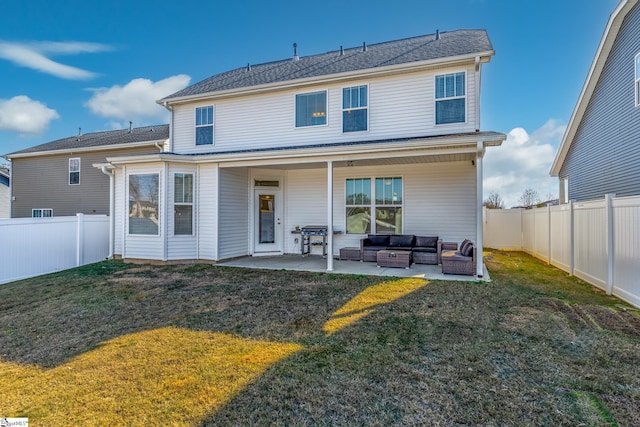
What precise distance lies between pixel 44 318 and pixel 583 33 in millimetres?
17618

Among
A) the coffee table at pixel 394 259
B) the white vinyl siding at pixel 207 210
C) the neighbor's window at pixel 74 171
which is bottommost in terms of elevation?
the coffee table at pixel 394 259

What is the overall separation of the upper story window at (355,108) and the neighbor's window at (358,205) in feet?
5.85

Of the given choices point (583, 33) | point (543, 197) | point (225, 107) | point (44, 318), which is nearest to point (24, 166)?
point (225, 107)

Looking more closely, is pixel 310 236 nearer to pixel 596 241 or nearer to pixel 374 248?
pixel 374 248

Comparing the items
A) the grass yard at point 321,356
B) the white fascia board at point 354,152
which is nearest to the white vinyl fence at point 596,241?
the grass yard at point 321,356

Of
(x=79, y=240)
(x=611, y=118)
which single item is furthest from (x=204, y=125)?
(x=611, y=118)

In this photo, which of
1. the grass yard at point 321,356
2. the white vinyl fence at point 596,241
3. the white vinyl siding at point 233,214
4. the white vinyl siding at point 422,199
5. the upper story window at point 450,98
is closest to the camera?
the grass yard at point 321,356

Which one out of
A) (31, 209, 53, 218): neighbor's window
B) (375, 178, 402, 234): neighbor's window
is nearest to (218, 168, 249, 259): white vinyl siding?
(375, 178, 402, 234): neighbor's window

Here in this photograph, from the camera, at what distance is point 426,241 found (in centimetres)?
938

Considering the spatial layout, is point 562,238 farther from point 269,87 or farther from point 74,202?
point 74,202

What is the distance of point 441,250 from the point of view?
9.07m

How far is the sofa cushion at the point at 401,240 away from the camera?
9.51 metres

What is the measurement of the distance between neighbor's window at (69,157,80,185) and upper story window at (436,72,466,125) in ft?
56.4

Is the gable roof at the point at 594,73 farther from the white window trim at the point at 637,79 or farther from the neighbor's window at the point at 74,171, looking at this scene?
the neighbor's window at the point at 74,171
